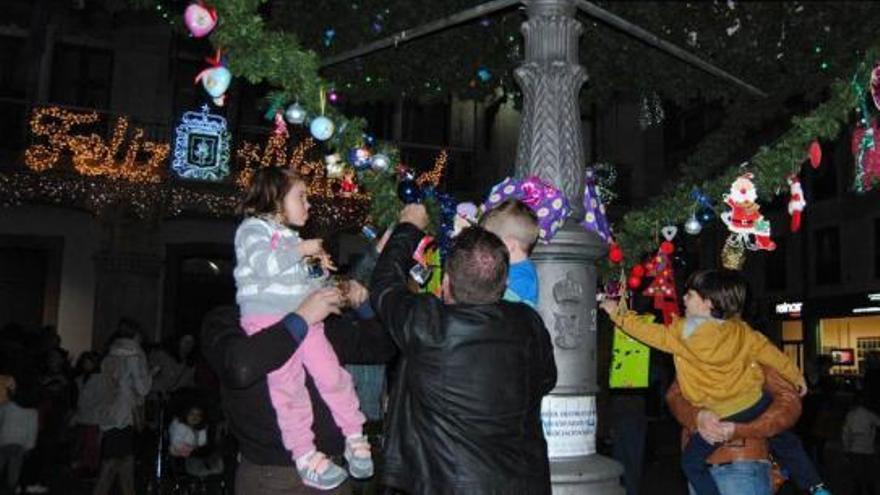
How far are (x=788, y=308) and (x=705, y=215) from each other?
24.5m

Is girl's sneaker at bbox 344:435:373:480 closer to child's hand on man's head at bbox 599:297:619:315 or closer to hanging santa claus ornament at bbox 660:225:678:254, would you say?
child's hand on man's head at bbox 599:297:619:315

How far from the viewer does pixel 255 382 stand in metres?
2.73

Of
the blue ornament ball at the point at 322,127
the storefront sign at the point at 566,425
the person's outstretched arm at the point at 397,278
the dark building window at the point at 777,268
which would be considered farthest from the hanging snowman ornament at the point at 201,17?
the dark building window at the point at 777,268

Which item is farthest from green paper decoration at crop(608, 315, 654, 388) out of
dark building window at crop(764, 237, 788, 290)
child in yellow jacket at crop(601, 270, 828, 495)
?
dark building window at crop(764, 237, 788, 290)

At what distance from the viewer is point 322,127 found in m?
4.17

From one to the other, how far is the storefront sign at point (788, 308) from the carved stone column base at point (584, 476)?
83.2 feet

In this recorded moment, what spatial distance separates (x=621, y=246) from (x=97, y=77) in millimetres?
15433

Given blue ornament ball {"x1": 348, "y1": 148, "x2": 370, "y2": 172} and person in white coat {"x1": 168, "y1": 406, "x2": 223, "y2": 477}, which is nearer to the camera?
blue ornament ball {"x1": 348, "y1": 148, "x2": 370, "y2": 172}

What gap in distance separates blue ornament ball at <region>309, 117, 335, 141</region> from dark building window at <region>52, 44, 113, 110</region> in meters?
15.0

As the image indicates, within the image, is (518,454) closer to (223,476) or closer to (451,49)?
(451,49)

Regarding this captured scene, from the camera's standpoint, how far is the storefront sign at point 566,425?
416 cm

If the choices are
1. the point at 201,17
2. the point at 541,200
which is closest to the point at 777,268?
the point at 541,200

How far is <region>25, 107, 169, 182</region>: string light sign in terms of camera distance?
15836 mm

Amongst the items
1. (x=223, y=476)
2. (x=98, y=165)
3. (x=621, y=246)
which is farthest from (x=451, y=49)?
(x=98, y=165)
